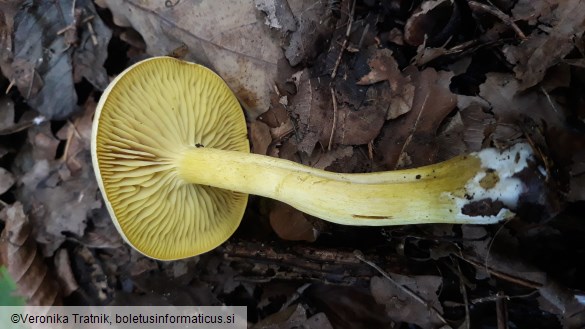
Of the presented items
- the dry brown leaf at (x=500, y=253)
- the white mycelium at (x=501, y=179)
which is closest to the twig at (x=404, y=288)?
the dry brown leaf at (x=500, y=253)

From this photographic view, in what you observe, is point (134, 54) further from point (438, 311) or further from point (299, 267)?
point (438, 311)

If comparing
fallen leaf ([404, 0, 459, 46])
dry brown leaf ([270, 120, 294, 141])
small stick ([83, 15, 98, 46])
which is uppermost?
fallen leaf ([404, 0, 459, 46])

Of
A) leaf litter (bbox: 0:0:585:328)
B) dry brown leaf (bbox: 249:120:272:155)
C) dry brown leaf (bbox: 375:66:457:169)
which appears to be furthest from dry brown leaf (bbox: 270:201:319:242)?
dry brown leaf (bbox: 375:66:457:169)

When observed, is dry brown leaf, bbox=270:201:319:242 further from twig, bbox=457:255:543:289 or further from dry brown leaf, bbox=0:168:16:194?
dry brown leaf, bbox=0:168:16:194

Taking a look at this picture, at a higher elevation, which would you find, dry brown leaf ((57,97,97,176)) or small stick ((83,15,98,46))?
small stick ((83,15,98,46))

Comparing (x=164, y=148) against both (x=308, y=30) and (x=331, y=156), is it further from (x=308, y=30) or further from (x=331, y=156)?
(x=308, y=30)
